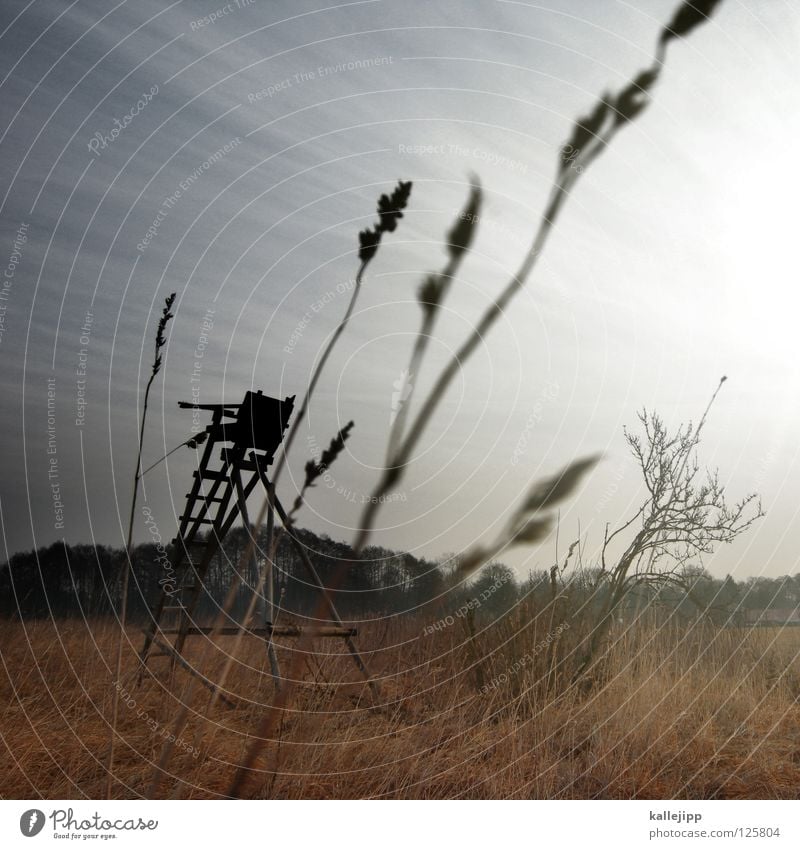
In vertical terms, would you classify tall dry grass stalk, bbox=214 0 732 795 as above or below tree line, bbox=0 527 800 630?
above

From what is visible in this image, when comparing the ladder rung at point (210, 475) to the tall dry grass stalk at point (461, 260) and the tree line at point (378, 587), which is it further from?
the tall dry grass stalk at point (461, 260)

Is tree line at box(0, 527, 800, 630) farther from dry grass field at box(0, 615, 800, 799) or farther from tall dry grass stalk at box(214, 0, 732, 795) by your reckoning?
tall dry grass stalk at box(214, 0, 732, 795)

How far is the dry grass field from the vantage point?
11.9ft

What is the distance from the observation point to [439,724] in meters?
4.36

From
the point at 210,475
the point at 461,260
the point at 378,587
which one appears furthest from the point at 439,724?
the point at 461,260

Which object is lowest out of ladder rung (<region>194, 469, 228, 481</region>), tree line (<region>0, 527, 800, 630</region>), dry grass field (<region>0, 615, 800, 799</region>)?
dry grass field (<region>0, 615, 800, 799</region>)

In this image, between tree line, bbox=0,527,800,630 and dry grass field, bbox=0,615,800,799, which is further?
tree line, bbox=0,527,800,630

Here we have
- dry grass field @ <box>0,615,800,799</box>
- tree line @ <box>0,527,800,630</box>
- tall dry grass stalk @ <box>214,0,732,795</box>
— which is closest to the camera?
tall dry grass stalk @ <box>214,0,732,795</box>

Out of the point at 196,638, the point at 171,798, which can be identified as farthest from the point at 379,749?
the point at 196,638

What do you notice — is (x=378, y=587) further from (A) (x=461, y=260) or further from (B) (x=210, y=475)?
(A) (x=461, y=260)

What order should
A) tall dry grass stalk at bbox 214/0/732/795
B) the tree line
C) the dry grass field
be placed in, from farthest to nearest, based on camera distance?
the tree line, the dry grass field, tall dry grass stalk at bbox 214/0/732/795

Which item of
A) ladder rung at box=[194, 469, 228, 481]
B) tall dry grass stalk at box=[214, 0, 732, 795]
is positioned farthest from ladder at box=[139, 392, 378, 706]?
tall dry grass stalk at box=[214, 0, 732, 795]

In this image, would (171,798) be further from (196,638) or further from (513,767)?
(196,638)

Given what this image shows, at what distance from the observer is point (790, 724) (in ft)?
16.6
